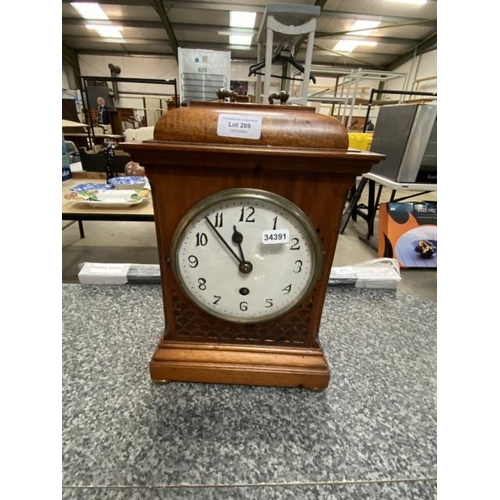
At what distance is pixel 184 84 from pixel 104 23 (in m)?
5.68

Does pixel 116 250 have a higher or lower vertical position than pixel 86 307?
lower

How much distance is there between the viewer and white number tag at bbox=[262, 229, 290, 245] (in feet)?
1.43

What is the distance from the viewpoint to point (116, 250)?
2174 millimetres

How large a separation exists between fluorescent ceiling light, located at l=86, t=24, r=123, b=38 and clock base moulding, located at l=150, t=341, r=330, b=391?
24.0 ft

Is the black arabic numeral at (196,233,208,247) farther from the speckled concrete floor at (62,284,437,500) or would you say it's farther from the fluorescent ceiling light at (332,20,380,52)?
the fluorescent ceiling light at (332,20,380,52)

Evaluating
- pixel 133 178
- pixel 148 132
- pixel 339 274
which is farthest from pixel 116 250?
pixel 339 274

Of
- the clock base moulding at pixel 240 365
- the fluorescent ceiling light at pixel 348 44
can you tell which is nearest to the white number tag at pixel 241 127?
the clock base moulding at pixel 240 365

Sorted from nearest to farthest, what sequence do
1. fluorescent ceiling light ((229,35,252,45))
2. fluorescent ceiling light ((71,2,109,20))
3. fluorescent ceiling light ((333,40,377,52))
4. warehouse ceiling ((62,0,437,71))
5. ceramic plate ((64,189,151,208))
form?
ceramic plate ((64,189,151,208)) < warehouse ceiling ((62,0,437,71)) < fluorescent ceiling light ((71,2,109,20)) < fluorescent ceiling light ((229,35,252,45)) < fluorescent ceiling light ((333,40,377,52))

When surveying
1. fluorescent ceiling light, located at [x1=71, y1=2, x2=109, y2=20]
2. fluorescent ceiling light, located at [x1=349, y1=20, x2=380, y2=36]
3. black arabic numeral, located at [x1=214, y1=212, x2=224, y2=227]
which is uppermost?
fluorescent ceiling light, located at [x1=349, y1=20, x2=380, y2=36]

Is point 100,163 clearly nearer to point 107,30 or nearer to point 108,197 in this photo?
point 108,197

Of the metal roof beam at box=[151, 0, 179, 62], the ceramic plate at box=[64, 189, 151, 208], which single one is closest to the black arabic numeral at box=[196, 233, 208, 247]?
the ceramic plate at box=[64, 189, 151, 208]

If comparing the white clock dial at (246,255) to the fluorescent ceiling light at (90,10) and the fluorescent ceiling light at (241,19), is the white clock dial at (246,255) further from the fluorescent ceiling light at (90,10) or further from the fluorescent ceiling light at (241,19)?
the fluorescent ceiling light at (90,10)

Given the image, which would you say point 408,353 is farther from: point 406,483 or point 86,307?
point 86,307

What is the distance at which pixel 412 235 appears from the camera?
1.66 metres
